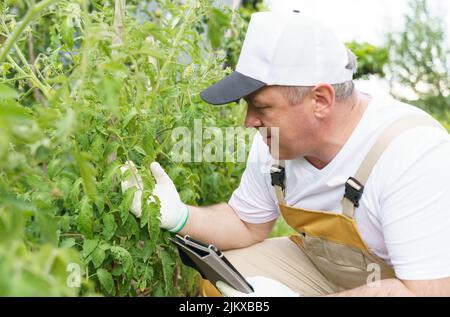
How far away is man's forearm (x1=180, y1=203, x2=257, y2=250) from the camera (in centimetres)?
200

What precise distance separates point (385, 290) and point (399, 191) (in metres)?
0.25

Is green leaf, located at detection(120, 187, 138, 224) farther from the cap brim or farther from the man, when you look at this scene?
the cap brim

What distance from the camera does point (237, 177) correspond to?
2508mm

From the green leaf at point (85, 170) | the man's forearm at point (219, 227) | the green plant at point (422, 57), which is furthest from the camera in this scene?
the green plant at point (422, 57)

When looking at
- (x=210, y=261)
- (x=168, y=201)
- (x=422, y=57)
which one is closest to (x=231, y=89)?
(x=168, y=201)

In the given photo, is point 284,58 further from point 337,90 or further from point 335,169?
point 335,169

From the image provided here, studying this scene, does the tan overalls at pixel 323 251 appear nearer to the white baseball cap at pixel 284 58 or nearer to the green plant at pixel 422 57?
the white baseball cap at pixel 284 58

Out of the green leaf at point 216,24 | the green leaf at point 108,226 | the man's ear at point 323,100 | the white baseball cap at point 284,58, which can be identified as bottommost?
the green leaf at point 108,226

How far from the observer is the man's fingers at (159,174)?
1.85m

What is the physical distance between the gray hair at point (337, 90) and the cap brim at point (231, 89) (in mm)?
78

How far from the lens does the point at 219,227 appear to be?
2.09 meters

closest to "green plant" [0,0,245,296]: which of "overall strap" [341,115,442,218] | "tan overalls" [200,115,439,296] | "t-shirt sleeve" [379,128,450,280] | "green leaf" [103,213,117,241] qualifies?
"green leaf" [103,213,117,241]

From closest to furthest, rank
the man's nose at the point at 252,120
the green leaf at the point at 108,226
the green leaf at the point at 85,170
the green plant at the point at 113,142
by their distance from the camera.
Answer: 1. the green leaf at the point at 85,170
2. the green plant at the point at 113,142
3. the green leaf at the point at 108,226
4. the man's nose at the point at 252,120

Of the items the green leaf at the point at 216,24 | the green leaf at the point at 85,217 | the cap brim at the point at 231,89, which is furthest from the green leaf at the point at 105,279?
the green leaf at the point at 216,24
